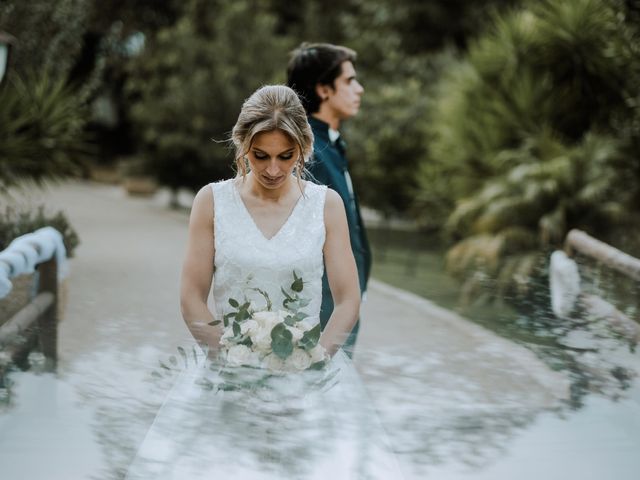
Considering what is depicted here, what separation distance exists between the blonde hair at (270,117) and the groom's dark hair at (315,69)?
119 centimetres

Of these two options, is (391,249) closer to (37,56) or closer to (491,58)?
(491,58)

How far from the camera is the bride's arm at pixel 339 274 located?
300 centimetres

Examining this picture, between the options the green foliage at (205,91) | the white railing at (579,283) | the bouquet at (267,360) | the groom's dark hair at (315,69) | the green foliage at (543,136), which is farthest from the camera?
the green foliage at (205,91)

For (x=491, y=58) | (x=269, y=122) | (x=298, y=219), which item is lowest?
(x=298, y=219)

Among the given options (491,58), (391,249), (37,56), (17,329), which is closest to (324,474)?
(17,329)

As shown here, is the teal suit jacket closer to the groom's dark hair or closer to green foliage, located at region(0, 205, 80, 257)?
the groom's dark hair

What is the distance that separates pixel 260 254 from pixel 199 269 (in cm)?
19

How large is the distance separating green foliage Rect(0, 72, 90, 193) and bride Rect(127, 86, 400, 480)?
4942 millimetres

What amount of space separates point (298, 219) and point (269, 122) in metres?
0.40

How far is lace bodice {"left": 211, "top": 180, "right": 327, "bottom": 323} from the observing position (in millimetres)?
3008

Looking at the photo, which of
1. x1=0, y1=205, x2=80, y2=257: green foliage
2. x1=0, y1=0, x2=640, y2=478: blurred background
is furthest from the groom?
x1=0, y1=205, x2=80, y2=257: green foliage

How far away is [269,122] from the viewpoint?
110 inches

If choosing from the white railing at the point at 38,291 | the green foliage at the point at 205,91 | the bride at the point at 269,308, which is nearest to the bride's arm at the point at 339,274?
the bride at the point at 269,308

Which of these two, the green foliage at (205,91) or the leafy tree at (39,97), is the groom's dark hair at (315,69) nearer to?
the leafy tree at (39,97)
